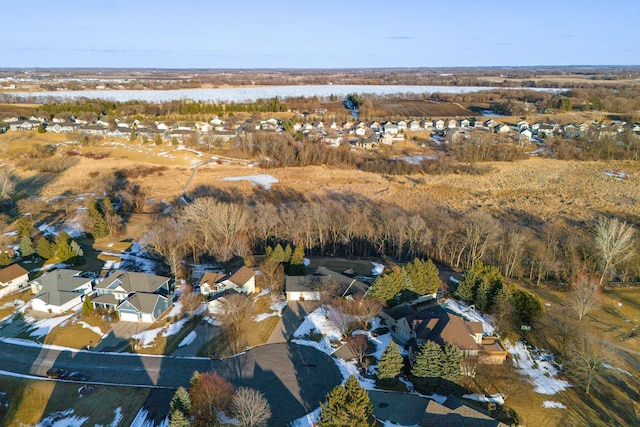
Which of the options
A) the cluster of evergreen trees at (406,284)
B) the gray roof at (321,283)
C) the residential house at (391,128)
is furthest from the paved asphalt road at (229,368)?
the residential house at (391,128)

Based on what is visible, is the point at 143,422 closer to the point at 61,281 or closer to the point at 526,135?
the point at 61,281

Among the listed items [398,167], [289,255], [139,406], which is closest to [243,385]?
[139,406]

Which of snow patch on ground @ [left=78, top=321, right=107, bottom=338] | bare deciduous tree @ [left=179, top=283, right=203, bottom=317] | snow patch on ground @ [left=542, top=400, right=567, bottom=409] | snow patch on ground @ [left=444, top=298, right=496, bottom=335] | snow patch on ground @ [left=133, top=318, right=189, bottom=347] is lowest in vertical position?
Result: snow patch on ground @ [left=542, top=400, right=567, bottom=409]

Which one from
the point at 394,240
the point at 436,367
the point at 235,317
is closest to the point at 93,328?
the point at 235,317

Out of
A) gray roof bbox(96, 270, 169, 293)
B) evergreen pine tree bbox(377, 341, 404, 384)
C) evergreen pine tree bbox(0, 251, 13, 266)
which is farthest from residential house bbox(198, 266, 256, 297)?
evergreen pine tree bbox(0, 251, 13, 266)

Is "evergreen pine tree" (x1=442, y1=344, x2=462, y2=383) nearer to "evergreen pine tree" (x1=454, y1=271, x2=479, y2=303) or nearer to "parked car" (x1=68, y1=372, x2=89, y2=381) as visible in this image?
"evergreen pine tree" (x1=454, y1=271, x2=479, y2=303)

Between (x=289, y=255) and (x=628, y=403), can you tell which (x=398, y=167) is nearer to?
(x=289, y=255)
